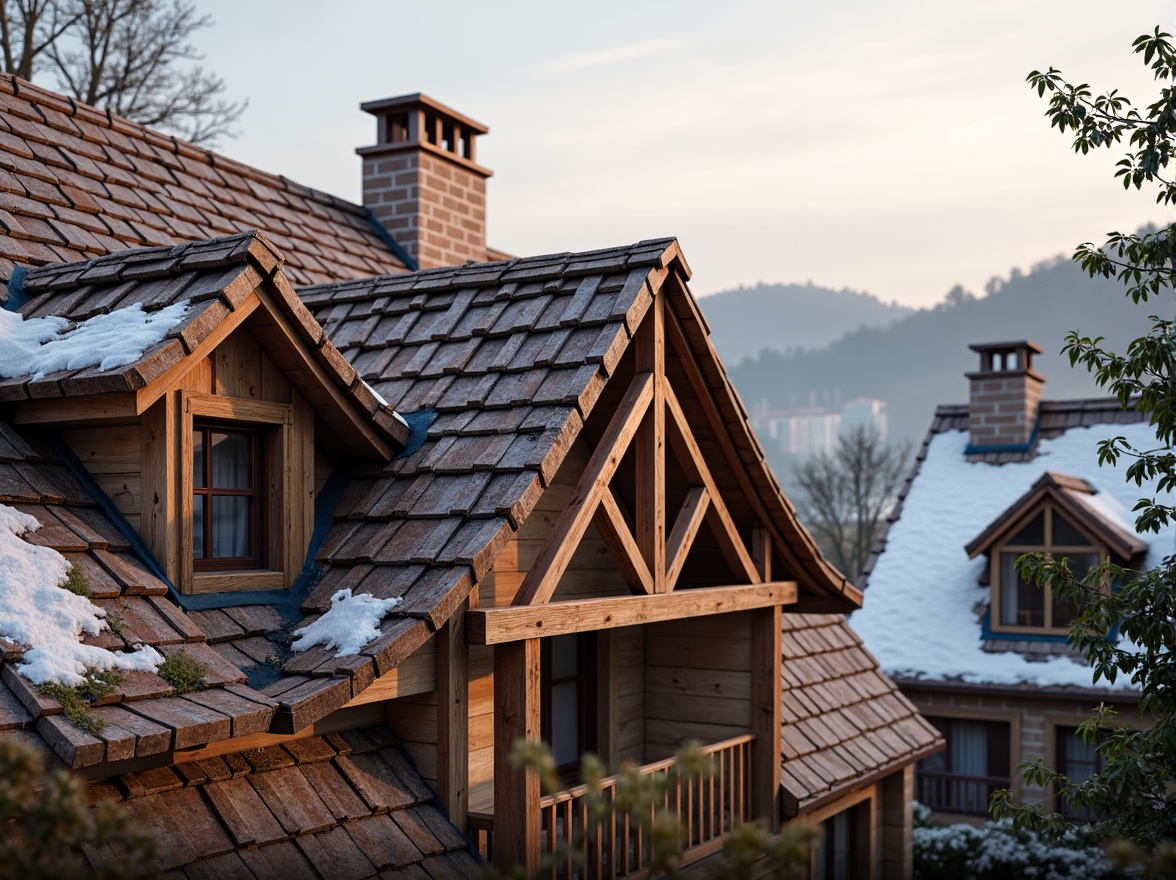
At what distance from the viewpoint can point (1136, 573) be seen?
6.45m

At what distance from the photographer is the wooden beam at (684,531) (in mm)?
→ 7043

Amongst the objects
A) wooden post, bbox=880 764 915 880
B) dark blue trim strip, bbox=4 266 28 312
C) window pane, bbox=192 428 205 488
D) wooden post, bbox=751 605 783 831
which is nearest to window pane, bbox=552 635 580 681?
wooden post, bbox=751 605 783 831

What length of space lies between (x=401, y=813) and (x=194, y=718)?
1.64 metres

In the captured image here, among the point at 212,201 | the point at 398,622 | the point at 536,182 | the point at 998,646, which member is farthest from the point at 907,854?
the point at 536,182

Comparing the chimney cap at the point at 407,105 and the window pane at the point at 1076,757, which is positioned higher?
the chimney cap at the point at 407,105

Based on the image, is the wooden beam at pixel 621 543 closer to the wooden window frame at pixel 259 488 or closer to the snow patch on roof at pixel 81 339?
the wooden window frame at pixel 259 488

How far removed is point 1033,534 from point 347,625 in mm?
14286

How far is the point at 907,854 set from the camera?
36.7 feet

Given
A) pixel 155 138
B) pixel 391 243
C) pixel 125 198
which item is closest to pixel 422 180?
pixel 391 243

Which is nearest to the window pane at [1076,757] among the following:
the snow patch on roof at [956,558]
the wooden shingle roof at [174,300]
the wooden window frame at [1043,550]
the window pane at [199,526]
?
the snow patch on roof at [956,558]

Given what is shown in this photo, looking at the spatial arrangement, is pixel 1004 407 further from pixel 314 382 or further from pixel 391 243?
pixel 314 382

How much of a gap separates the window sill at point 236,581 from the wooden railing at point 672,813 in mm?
1758

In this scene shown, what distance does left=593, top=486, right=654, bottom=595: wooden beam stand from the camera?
638 cm

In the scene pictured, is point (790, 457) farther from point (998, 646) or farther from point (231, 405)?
point (231, 405)
